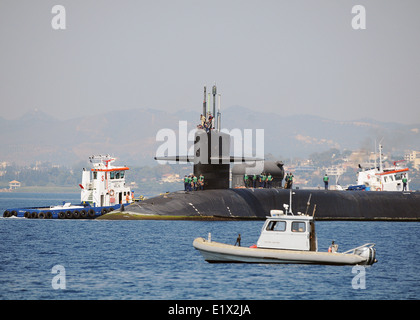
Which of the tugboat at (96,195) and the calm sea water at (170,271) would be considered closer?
the calm sea water at (170,271)

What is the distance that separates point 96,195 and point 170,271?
113 feet

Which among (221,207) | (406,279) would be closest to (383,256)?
(406,279)

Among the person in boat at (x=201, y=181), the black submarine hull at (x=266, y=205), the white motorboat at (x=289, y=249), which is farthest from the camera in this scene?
the person in boat at (x=201, y=181)

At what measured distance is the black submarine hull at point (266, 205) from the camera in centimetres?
6016

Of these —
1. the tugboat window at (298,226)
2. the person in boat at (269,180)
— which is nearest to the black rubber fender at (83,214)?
the person in boat at (269,180)

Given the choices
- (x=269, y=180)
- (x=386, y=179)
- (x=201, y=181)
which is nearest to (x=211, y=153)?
(x=201, y=181)

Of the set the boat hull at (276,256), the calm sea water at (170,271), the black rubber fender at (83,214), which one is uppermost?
the black rubber fender at (83,214)

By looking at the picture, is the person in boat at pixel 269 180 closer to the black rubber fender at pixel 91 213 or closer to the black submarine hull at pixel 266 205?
the black submarine hull at pixel 266 205

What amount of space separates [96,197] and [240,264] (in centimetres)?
3467

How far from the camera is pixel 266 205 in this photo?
212 feet

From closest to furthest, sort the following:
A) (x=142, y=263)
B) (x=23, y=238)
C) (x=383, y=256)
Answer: (x=142, y=263) < (x=383, y=256) < (x=23, y=238)

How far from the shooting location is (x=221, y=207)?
60938 millimetres

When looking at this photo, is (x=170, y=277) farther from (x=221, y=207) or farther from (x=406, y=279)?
(x=221, y=207)

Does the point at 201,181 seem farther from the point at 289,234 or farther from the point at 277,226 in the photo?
the point at 289,234
